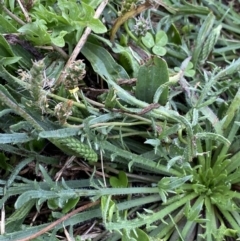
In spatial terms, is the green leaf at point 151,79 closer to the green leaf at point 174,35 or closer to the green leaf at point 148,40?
the green leaf at point 148,40

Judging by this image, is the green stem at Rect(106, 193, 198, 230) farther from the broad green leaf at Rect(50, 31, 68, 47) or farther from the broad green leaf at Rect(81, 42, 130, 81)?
the broad green leaf at Rect(50, 31, 68, 47)

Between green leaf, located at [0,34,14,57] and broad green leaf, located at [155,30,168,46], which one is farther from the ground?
broad green leaf, located at [155,30,168,46]

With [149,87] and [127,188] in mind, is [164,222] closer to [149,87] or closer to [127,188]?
[127,188]

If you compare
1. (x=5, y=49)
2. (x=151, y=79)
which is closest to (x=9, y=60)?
(x=5, y=49)

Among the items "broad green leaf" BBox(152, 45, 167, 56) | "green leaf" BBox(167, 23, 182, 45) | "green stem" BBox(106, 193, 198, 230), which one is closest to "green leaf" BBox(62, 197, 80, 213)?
"green stem" BBox(106, 193, 198, 230)

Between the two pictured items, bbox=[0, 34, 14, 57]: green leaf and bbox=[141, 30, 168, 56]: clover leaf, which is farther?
bbox=[141, 30, 168, 56]: clover leaf

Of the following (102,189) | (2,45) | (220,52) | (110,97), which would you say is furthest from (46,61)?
(220,52)

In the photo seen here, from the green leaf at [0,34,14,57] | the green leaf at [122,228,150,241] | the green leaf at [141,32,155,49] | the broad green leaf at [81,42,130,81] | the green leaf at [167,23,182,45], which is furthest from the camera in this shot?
the green leaf at [167,23,182,45]

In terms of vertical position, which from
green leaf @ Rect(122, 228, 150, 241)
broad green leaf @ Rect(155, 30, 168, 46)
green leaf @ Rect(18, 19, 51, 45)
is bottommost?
green leaf @ Rect(122, 228, 150, 241)
